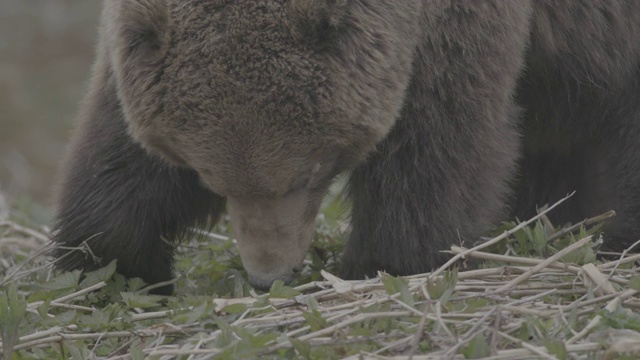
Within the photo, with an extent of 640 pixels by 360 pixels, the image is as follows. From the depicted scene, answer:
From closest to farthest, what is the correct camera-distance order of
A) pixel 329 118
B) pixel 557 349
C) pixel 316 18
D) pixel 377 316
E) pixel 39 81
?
pixel 557 349
pixel 377 316
pixel 316 18
pixel 329 118
pixel 39 81

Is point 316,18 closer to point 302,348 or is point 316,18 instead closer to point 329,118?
point 329,118

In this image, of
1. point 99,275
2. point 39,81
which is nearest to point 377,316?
point 99,275

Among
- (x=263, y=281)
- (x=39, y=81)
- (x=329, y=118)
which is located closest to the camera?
(x=329, y=118)

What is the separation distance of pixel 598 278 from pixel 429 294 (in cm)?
68

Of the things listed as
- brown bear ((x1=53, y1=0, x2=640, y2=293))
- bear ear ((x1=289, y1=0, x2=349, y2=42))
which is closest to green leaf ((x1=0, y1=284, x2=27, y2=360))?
brown bear ((x1=53, y1=0, x2=640, y2=293))

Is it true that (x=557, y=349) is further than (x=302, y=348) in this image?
No

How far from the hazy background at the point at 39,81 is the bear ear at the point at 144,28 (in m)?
6.98

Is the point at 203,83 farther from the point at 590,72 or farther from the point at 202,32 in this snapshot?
the point at 590,72

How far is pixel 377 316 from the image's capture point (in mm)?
4074

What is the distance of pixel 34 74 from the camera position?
16.0 meters

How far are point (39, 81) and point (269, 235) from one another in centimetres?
1152

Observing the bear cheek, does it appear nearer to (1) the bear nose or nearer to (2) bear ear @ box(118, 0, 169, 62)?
(1) the bear nose

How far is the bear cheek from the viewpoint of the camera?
4922 mm

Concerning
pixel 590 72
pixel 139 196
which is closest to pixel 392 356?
pixel 139 196
